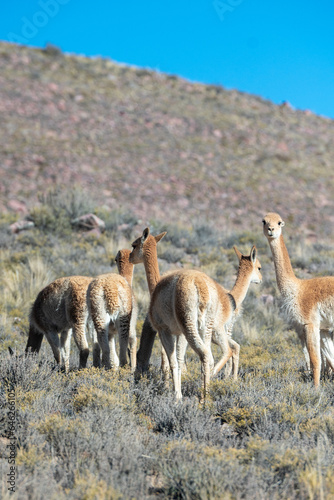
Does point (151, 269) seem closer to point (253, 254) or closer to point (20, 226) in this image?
point (253, 254)

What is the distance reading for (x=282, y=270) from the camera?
6367mm

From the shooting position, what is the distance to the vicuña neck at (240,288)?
6.84 meters

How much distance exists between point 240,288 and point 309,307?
124 cm

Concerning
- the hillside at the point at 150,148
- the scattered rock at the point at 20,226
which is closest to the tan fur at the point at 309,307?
the scattered rock at the point at 20,226

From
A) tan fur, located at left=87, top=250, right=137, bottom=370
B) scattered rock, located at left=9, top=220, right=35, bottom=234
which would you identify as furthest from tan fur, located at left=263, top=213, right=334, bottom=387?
scattered rock, located at left=9, top=220, right=35, bottom=234

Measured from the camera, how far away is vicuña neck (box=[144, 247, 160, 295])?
6396 millimetres

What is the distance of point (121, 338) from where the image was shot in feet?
19.4

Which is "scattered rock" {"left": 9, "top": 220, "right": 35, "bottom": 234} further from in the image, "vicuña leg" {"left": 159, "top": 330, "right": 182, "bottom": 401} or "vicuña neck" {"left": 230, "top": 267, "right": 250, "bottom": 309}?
"vicuña leg" {"left": 159, "top": 330, "right": 182, "bottom": 401}

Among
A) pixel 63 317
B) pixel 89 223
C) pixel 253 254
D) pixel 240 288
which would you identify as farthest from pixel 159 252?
pixel 63 317

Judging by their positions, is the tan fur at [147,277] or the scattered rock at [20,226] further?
the scattered rock at [20,226]

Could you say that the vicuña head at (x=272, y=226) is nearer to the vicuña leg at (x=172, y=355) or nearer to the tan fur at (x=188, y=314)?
the tan fur at (x=188, y=314)

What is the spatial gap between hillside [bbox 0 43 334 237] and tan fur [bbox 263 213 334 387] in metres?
12.5

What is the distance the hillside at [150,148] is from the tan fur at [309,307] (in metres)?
12.5

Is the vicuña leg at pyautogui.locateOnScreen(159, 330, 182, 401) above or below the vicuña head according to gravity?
below
